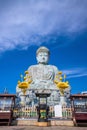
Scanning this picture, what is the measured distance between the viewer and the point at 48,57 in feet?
110

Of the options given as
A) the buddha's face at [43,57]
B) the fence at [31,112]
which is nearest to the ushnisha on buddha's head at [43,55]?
the buddha's face at [43,57]

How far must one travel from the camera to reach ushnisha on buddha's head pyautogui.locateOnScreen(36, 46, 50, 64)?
32.9 meters

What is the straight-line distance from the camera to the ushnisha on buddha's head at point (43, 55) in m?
32.9

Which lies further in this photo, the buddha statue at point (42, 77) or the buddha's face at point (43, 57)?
the buddha's face at point (43, 57)

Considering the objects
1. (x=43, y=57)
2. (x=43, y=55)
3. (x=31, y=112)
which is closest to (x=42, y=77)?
(x=43, y=57)

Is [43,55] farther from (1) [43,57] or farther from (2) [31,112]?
(2) [31,112]

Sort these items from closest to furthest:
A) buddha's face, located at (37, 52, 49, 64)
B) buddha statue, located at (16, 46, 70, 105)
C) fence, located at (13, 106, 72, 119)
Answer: fence, located at (13, 106, 72, 119), buddha statue, located at (16, 46, 70, 105), buddha's face, located at (37, 52, 49, 64)

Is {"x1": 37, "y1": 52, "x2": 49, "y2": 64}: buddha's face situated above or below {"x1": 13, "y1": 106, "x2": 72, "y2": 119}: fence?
above

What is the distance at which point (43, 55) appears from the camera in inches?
1293

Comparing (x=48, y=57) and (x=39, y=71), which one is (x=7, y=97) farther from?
(x=48, y=57)

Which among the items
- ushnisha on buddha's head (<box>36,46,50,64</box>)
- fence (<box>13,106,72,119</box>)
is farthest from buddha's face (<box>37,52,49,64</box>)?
fence (<box>13,106,72,119</box>)

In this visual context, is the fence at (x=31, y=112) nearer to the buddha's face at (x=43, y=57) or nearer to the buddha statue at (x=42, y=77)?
the buddha statue at (x=42, y=77)

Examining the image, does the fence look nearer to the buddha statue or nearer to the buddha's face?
the buddha statue

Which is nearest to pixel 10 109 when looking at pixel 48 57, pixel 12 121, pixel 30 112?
pixel 12 121
